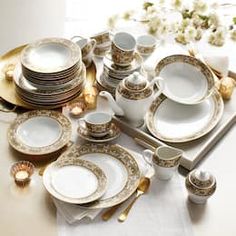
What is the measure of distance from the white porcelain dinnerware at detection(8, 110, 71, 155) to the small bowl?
34 millimetres

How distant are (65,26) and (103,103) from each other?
0.47m

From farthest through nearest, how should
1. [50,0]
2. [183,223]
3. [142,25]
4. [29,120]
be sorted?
[50,0] → [142,25] → [29,120] → [183,223]

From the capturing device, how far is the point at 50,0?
2.01 meters

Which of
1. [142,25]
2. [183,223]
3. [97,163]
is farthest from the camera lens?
[142,25]

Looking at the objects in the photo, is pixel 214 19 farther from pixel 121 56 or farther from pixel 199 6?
pixel 121 56

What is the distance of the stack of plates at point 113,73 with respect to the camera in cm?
150

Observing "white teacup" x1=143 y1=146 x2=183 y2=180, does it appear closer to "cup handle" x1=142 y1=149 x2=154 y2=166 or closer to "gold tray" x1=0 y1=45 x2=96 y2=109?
"cup handle" x1=142 y1=149 x2=154 y2=166

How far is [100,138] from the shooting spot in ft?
4.45

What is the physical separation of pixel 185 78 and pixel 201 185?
436 mm

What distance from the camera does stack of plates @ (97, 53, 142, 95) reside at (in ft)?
4.94

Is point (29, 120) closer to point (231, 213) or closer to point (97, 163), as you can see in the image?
point (97, 163)

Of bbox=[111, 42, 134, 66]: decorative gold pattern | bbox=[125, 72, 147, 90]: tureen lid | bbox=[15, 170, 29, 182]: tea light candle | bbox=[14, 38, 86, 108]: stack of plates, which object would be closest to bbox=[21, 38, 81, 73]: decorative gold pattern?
bbox=[14, 38, 86, 108]: stack of plates

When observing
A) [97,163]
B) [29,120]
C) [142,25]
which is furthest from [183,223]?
[142,25]

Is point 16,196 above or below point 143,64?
below
